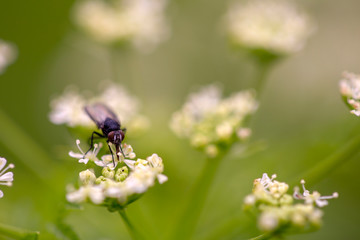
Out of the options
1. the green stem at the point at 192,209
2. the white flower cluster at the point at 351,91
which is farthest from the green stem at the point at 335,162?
the green stem at the point at 192,209

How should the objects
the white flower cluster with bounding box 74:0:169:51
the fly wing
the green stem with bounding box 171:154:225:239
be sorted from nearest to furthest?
the green stem with bounding box 171:154:225:239
the fly wing
the white flower cluster with bounding box 74:0:169:51

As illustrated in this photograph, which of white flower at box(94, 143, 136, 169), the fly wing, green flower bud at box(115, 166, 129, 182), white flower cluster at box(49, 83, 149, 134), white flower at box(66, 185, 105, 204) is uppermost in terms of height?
white flower cluster at box(49, 83, 149, 134)

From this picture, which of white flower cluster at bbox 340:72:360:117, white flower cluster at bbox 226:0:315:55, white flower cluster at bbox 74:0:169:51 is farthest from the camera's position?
white flower cluster at bbox 74:0:169:51

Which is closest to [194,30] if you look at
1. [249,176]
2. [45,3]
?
[45,3]

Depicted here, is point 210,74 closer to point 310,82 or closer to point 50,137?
point 310,82

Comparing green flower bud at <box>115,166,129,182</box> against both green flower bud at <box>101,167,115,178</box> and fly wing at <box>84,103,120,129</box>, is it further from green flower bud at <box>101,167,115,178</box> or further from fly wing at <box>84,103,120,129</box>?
fly wing at <box>84,103,120,129</box>

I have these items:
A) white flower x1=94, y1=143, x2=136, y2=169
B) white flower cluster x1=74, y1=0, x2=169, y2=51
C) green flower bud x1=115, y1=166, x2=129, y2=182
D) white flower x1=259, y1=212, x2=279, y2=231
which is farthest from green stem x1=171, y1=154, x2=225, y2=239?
white flower cluster x1=74, y1=0, x2=169, y2=51

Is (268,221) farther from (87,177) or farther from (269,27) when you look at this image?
(269,27)
